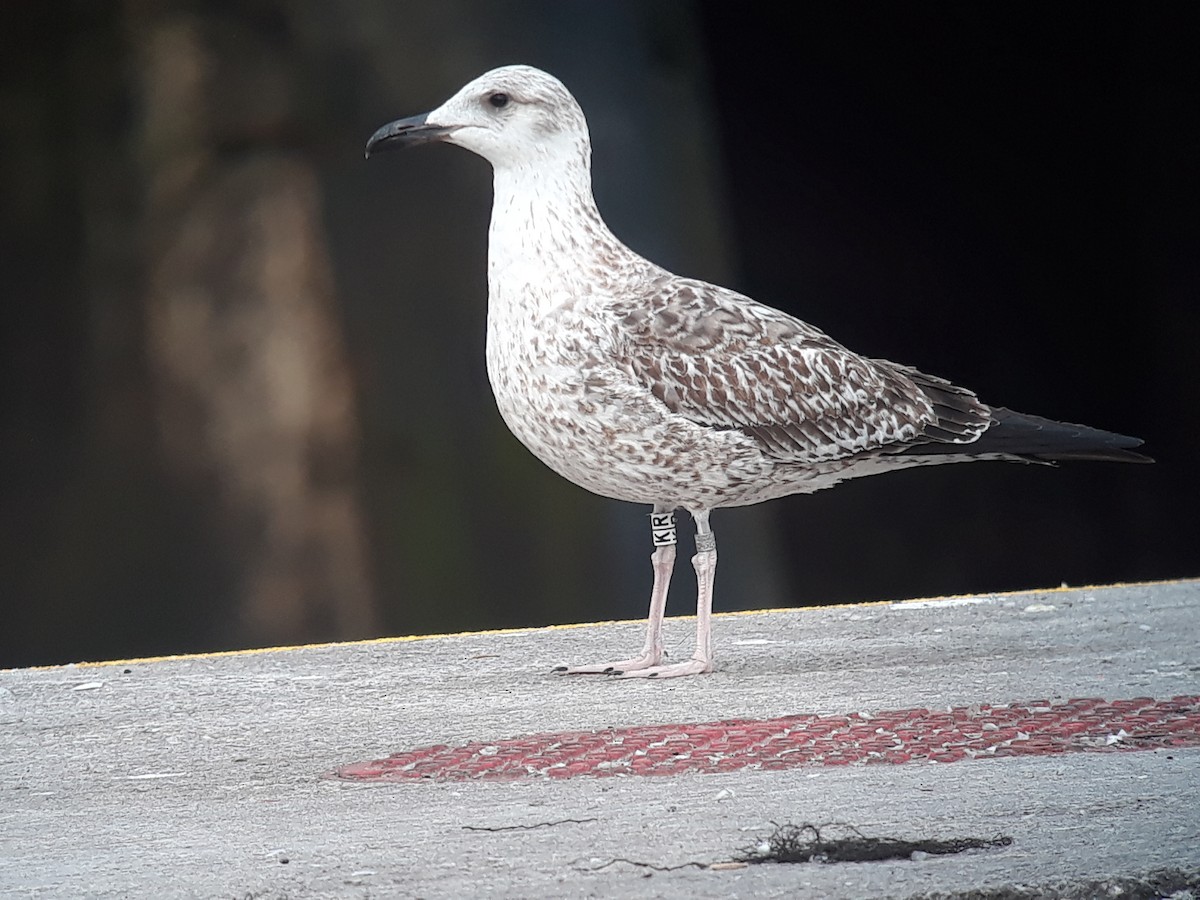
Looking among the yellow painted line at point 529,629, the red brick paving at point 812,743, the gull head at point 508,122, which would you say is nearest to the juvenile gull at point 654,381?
the gull head at point 508,122

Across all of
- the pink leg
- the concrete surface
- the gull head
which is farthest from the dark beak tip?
the concrete surface

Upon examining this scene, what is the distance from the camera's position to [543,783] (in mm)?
3836

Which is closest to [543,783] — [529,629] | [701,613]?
[701,613]

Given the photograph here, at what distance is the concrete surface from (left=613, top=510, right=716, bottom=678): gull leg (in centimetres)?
9

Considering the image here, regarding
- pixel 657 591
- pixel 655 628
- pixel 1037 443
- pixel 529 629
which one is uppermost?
pixel 1037 443

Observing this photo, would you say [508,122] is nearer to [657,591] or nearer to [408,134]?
[408,134]

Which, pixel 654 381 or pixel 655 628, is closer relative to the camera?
pixel 654 381

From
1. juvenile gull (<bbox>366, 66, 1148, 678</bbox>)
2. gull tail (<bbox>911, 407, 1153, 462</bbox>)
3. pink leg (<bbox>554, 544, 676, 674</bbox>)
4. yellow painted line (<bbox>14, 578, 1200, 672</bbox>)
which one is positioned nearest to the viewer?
juvenile gull (<bbox>366, 66, 1148, 678</bbox>)

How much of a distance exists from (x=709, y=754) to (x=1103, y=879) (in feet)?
4.28

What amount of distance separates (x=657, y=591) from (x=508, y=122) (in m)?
1.61

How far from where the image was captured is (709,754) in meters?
4.07

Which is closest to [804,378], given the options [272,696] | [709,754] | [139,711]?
[709,754]

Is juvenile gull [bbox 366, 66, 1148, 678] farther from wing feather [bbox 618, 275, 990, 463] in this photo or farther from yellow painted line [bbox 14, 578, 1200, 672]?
yellow painted line [bbox 14, 578, 1200, 672]

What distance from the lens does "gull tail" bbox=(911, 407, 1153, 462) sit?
17.6 ft
